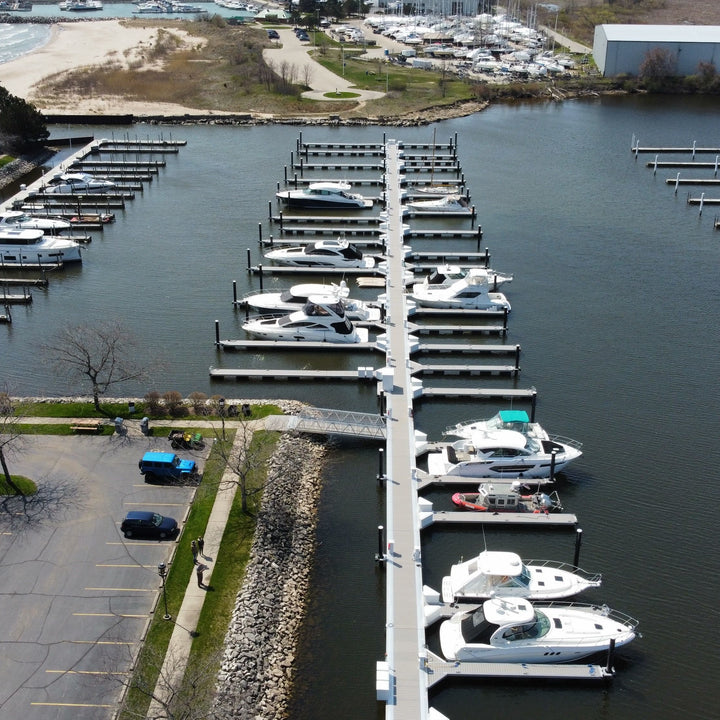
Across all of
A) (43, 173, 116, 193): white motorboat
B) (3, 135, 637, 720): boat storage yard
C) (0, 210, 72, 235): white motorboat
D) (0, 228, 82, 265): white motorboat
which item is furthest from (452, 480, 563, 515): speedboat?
(43, 173, 116, 193): white motorboat

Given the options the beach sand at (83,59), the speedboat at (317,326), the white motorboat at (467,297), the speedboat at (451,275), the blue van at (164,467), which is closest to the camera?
the blue van at (164,467)

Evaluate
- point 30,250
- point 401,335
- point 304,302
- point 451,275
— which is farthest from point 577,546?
point 30,250

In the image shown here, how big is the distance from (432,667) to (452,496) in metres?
10.9

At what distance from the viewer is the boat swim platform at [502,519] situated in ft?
130

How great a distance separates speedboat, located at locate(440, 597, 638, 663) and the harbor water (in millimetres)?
969

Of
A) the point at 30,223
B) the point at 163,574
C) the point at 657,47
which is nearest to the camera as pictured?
the point at 163,574

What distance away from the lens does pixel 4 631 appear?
3228cm

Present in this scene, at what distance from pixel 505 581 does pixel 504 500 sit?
618 cm

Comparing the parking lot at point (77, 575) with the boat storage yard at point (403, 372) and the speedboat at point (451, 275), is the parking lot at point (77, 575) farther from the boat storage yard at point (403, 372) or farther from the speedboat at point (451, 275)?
the speedboat at point (451, 275)

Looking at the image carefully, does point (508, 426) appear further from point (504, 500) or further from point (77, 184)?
point (77, 184)

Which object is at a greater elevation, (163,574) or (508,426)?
(508,426)

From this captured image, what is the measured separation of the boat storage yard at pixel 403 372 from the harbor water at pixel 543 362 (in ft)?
2.44

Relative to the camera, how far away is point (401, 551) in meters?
37.3

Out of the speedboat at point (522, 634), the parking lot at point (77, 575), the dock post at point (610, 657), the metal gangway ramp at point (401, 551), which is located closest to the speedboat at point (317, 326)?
the metal gangway ramp at point (401, 551)
